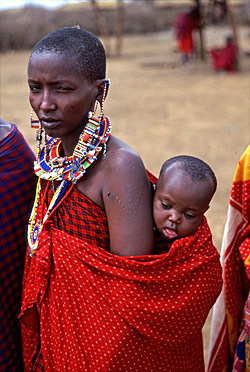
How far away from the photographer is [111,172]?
1.55 metres

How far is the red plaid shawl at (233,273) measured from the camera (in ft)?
6.17

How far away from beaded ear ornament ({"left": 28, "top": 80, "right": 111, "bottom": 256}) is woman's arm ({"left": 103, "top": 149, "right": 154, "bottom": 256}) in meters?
0.10

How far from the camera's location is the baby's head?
158cm

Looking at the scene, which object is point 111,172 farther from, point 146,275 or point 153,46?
point 153,46

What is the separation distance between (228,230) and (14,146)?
40.5 inches

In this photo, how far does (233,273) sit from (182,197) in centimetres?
67

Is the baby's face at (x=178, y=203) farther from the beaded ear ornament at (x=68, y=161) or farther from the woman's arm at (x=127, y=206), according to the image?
the beaded ear ornament at (x=68, y=161)

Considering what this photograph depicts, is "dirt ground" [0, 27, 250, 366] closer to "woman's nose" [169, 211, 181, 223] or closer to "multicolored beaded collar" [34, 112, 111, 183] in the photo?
"woman's nose" [169, 211, 181, 223]

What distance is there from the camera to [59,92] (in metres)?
1.51

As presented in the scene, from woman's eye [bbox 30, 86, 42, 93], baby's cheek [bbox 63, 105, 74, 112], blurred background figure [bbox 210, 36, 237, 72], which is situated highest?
woman's eye [bbox 30, 86, 42, 93]

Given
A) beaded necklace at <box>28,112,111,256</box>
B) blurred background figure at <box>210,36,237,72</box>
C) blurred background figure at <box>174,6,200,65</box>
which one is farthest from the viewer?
blurred background figure at <box>174,6,200,65</box>

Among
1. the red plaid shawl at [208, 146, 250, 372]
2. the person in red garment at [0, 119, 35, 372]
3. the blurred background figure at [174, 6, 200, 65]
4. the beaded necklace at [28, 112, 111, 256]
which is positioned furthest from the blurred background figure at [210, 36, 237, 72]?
the beaded necklace at [28, 112, 111, 256]

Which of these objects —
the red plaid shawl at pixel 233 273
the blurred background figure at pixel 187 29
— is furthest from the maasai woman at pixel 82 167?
the blurred background figure at pixel 187 29

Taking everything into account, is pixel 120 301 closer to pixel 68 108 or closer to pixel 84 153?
pixel 84 153
